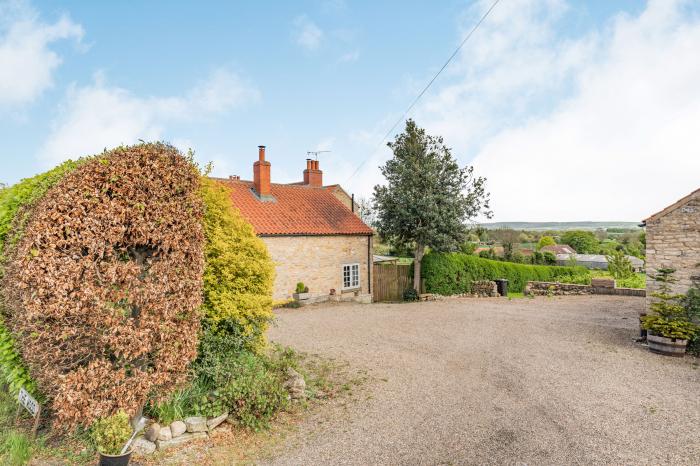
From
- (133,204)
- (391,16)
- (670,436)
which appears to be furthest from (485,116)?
(133,204)

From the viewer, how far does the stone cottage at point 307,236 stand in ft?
65.0

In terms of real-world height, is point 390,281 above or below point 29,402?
above

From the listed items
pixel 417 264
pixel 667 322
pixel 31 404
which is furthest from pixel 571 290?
pixel 31 404

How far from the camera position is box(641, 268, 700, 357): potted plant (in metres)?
10.5

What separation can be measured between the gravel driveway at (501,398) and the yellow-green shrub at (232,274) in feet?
7.44

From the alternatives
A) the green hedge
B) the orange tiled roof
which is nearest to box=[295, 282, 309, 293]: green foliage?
the orange tiled roof

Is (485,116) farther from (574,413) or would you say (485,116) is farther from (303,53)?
(574,413)

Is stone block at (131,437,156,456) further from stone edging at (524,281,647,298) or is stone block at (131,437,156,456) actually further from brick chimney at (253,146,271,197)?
stone edging at (524,281,647,298)

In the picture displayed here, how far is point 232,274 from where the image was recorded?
23.1ft

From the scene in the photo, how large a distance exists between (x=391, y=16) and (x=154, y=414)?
13.2 m

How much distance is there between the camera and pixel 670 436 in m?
6.13

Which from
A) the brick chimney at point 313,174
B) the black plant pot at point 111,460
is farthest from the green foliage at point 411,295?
the black plant pot at point 111,460

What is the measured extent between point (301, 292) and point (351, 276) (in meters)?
3.90

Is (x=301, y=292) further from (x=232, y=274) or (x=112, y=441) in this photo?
(x=112, y=441)
